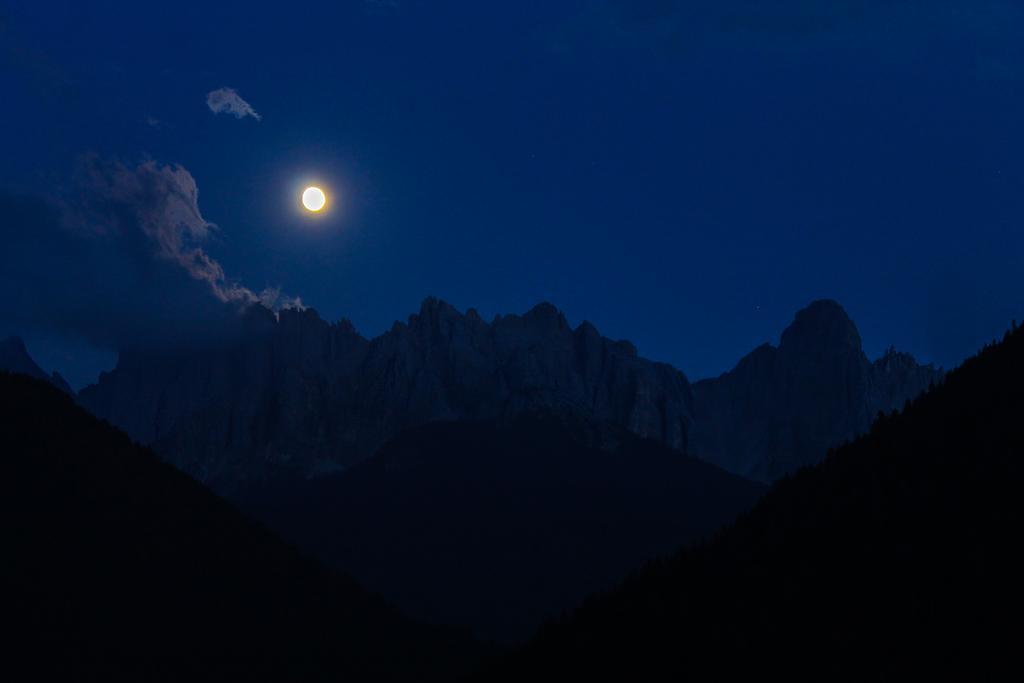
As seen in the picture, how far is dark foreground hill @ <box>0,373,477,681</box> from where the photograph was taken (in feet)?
484

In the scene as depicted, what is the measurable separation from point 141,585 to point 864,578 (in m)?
106

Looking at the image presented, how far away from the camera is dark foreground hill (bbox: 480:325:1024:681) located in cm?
9656

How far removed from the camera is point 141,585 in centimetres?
16338

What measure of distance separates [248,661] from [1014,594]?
110292mm

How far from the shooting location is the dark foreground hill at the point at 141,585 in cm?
14762

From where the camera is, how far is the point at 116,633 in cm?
15212

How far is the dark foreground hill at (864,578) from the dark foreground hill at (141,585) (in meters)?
42.3

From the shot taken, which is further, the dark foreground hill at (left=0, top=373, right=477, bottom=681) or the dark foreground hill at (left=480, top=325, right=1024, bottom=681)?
the dark foreground hill at (left=0, top=373, right=477, bottom=681)

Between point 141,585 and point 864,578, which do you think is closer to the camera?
point 864,578

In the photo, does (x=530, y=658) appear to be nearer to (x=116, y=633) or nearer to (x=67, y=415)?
(x=116, y=633)

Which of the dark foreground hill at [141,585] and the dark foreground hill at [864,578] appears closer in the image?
the dark foreground hill at [864,578]

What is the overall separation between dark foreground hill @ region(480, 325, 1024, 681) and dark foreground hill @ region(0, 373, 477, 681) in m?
42.3

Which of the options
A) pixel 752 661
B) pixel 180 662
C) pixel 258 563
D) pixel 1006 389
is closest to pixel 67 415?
pixel 258 563

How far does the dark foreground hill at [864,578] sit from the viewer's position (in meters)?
96.6
